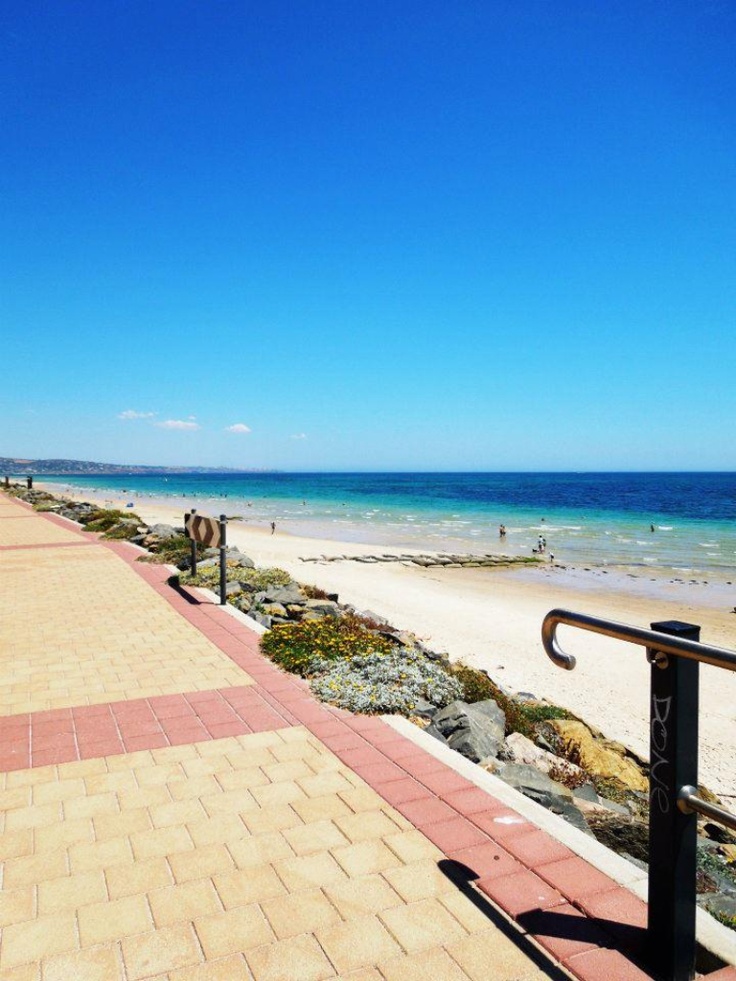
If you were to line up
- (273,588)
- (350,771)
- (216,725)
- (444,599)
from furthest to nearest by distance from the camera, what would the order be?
(444,599)
(273,588)
(216,725)
(350,771)

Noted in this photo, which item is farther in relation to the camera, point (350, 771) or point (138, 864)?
Answer: point (350, 771)

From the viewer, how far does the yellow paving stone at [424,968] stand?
2.69m

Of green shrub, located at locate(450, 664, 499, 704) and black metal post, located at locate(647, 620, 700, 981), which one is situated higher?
black metal post, located at locate(647, 620, 700, 981)

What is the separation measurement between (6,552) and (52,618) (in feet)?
27.5

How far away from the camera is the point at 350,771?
4613mm

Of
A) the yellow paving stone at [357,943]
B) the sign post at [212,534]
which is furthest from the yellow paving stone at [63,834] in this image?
the sign post at [212,534]

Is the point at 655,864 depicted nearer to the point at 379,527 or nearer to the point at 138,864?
the point at 138,864

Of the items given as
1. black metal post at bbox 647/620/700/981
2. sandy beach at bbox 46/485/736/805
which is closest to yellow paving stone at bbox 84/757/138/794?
black metal post at bbox 647/620/700/981

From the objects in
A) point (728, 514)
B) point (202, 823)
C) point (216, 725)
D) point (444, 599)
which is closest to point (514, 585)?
point (444, 599)

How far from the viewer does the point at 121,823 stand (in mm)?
3912

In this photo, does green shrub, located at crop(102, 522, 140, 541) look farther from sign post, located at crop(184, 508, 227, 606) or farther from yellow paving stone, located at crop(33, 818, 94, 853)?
yellow paving stone, located at crop(33, 818, 94, 853)

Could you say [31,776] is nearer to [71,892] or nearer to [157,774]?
[157,774]

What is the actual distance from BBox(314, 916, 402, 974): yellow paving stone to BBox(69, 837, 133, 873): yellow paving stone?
4.10 ft

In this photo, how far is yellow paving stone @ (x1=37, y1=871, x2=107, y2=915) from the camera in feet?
10.3
